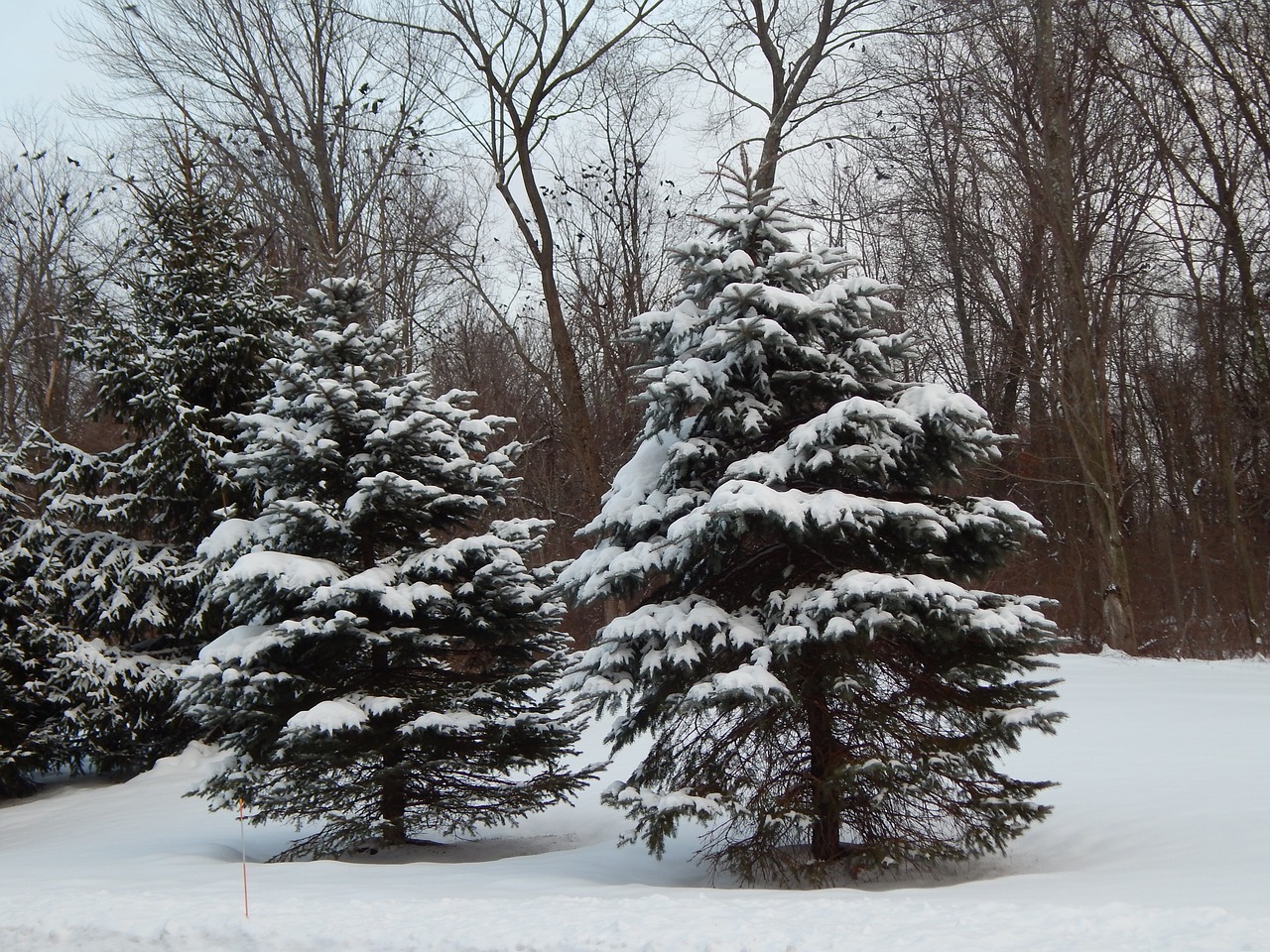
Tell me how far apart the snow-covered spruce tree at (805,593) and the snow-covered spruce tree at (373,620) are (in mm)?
1949

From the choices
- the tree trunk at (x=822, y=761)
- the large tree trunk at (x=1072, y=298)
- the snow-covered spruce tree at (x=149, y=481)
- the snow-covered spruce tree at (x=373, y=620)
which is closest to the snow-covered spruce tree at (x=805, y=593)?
the tree trunk at (x=822, y=761)

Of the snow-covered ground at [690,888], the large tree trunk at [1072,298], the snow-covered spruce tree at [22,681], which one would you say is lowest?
the snow-covered ground at [690,888]

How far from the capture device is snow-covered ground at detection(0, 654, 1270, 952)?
16.7 feet

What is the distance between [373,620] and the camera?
373 inches

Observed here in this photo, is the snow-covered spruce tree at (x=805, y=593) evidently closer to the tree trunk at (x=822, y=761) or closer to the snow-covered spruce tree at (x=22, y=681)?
the tree trunk at (x=822, y=761)

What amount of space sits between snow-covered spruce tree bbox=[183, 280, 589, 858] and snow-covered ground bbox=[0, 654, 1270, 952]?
0.70 meters

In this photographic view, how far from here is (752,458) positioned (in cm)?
716

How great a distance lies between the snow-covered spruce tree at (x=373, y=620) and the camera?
8766mm

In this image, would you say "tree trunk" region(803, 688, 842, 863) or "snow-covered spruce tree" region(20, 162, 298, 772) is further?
"snow-covered spruce tree" region(20, 162, 298, 772)

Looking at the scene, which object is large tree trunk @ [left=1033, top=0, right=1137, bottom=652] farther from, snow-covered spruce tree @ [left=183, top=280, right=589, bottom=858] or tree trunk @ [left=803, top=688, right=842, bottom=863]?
tree trunk @ [left=803, top=688, right=842, bottom=863]

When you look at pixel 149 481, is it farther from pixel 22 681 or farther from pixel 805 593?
pixel 805 593

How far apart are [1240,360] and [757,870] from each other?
67.4 feet

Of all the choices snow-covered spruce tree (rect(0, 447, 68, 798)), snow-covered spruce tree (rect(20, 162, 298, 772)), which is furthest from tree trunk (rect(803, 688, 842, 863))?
snow-covered spruce tree (rect(0, 447, 68, 798))

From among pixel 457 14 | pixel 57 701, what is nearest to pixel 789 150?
pixel 457 14
